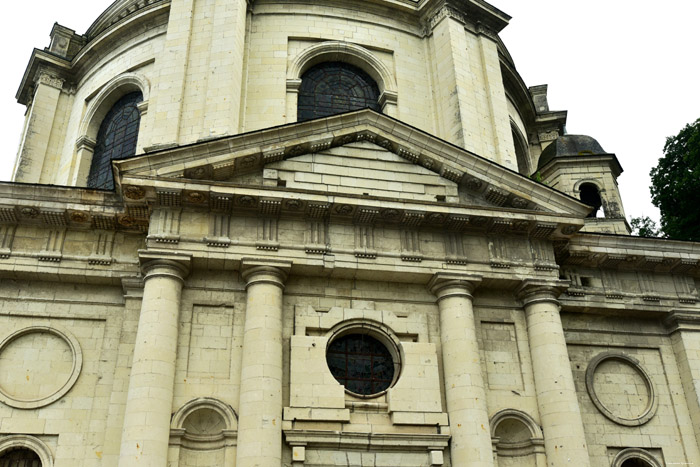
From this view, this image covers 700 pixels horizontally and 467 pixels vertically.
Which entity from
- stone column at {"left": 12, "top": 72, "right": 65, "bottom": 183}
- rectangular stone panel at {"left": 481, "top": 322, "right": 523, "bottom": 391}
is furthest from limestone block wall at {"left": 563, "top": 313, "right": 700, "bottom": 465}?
stone column at {"left": 12, "top": 72, "right": 65, "bottom": 183}

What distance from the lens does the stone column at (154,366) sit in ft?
37.4

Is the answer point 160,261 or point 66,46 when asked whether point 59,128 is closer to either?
point 66,46

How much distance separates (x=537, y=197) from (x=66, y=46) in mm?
18270

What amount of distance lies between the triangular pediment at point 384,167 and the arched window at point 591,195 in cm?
630

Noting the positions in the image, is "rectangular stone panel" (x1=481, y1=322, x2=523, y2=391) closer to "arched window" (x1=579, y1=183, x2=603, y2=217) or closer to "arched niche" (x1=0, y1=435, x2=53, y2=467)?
"arched window" (x1=579, y1=183, x2=603, y2=217)

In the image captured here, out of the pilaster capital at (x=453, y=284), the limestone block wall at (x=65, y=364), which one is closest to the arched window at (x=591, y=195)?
the pilaster capital at (x=453, y=284)

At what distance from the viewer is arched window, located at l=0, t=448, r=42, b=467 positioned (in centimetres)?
1255

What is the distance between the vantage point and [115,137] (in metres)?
21.2

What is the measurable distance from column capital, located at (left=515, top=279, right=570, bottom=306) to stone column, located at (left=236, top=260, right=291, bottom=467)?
5221 mm

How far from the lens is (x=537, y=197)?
15125mm

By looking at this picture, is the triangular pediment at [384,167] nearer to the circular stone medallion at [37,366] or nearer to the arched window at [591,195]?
the circular stone medallion at [37,366]

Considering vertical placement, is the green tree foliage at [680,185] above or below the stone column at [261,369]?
above

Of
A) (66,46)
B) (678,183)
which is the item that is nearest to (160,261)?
(66,46)

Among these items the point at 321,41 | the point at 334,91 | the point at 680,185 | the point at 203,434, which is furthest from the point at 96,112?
the point at 680,185
